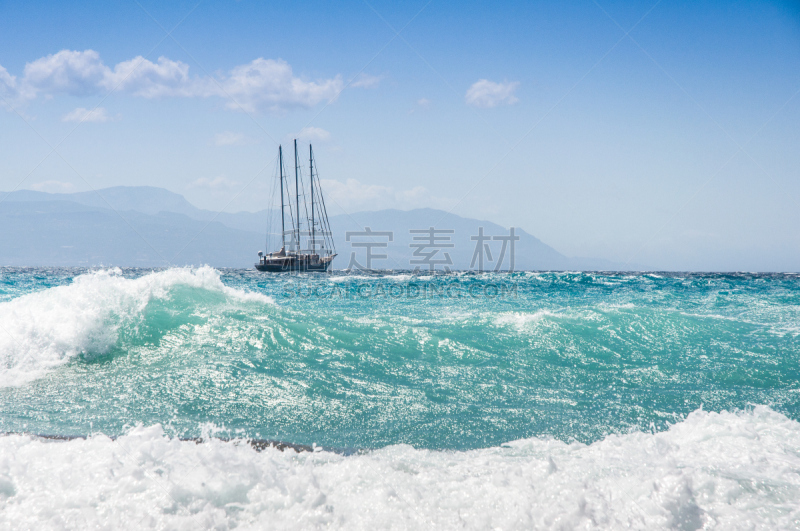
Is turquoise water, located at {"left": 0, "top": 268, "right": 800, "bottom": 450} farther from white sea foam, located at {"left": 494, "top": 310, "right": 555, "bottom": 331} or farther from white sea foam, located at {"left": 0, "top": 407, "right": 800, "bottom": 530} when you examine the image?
white sea foam, located at {"left": 0, "top": 407, "right": 800, "bottom": 530}

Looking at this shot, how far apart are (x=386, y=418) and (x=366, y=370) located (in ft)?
5.79

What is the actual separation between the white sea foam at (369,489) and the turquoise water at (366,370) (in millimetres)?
849

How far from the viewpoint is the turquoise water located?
4340 mm

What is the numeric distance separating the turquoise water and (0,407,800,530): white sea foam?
33.4 inches

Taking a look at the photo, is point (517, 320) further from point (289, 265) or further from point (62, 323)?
point (289, 265)

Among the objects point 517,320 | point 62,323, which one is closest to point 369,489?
point 62,323

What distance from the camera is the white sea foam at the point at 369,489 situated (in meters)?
2.47

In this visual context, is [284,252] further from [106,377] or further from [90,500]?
[90,500]

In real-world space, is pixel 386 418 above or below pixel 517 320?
below

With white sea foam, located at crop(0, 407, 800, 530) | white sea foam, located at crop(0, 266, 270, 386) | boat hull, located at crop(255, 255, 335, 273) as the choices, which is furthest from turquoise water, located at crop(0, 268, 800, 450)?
boat hull, located at crop(255, 255, 335, 273)

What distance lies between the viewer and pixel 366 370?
20.4ft

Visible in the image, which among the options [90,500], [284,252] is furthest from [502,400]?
[284,252]

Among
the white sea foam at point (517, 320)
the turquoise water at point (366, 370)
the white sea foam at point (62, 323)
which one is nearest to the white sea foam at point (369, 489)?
the turquoise water at point (366, 370)

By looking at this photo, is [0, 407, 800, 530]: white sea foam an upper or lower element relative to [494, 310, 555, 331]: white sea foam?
lower
